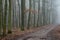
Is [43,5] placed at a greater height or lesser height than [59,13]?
greater

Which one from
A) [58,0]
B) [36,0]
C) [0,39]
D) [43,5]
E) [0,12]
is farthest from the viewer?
[58,0]

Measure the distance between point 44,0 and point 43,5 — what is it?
1439mm

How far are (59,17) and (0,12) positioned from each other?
192 ft

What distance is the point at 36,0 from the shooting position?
2978 centimetres

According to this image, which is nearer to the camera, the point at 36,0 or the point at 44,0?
the point at 36,0

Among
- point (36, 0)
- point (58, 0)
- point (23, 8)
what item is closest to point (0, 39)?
point (23, 8)

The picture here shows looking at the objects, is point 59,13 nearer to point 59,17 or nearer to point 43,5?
point 59,17

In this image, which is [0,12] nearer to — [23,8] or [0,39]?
[0,39]

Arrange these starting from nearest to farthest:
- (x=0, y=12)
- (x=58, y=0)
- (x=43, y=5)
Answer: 1. (x=0, y=12)
2. (x=43, y=5)
3. (x=58, y=0)

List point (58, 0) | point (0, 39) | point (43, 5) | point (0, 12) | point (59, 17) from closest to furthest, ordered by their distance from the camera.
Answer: point (0, 39) < point (0, 12) < point (43, 5) < point (58, 0) < point (59, 17)

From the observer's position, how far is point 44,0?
36.4 meters

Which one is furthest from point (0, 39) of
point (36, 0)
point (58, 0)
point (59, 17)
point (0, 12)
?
point (59, 17)

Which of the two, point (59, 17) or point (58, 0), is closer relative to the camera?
point (58, 0)

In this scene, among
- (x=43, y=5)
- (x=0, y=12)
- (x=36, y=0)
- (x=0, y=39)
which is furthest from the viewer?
(x=43, y=5)
